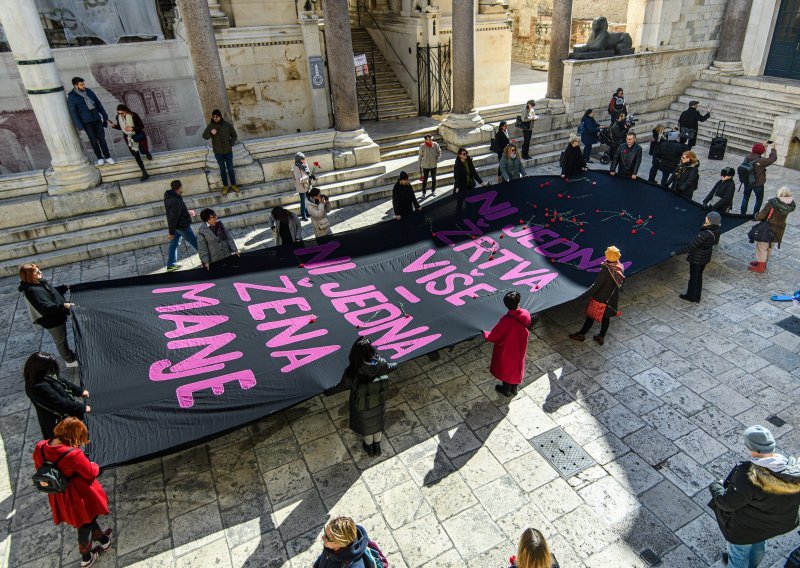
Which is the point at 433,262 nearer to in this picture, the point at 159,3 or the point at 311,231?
the point at 311,231

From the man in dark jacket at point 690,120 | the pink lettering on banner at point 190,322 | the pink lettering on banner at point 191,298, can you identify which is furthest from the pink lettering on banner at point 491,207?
the man in dark jacket at point 690,120

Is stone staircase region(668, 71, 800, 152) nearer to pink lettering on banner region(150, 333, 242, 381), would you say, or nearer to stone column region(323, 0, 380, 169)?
stone column region(323, 0, 380, 169)

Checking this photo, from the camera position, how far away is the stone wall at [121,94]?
44.1 ft

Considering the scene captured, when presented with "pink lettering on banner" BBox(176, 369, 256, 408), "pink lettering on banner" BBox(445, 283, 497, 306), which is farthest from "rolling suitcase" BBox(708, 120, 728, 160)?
"pink lettering on banner" BBox(176, 369, 256, 408)

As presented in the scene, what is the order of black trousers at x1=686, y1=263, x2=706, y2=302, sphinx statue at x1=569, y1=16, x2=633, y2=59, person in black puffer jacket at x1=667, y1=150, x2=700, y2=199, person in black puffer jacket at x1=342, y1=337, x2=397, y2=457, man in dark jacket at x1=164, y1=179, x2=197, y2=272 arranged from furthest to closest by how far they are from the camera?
sphinx statue at x1=569, y1=16, x2=633, y2=59, person in black puffer jacket at x1=667, y1=150, x2=700, y2=199, man in dark jacket at x1=164, y1=179, x2=197, y2=272, black trousers at x1=686, y1=263, x2=706, y2=302, person in black puffer jacket at x1=342, y1=337, x2=397, y2=457

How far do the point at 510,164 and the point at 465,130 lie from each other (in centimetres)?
406

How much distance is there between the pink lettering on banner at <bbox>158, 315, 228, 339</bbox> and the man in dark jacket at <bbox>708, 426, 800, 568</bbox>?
228 inches

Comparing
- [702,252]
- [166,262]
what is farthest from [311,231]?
[702,252]

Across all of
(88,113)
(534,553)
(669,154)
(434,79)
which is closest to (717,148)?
(669,154)

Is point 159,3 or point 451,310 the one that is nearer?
point 451,310

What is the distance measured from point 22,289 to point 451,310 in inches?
223

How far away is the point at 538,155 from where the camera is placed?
52.7 feet

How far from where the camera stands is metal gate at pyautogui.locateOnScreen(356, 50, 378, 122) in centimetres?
1781

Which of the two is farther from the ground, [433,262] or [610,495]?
[433,262]
